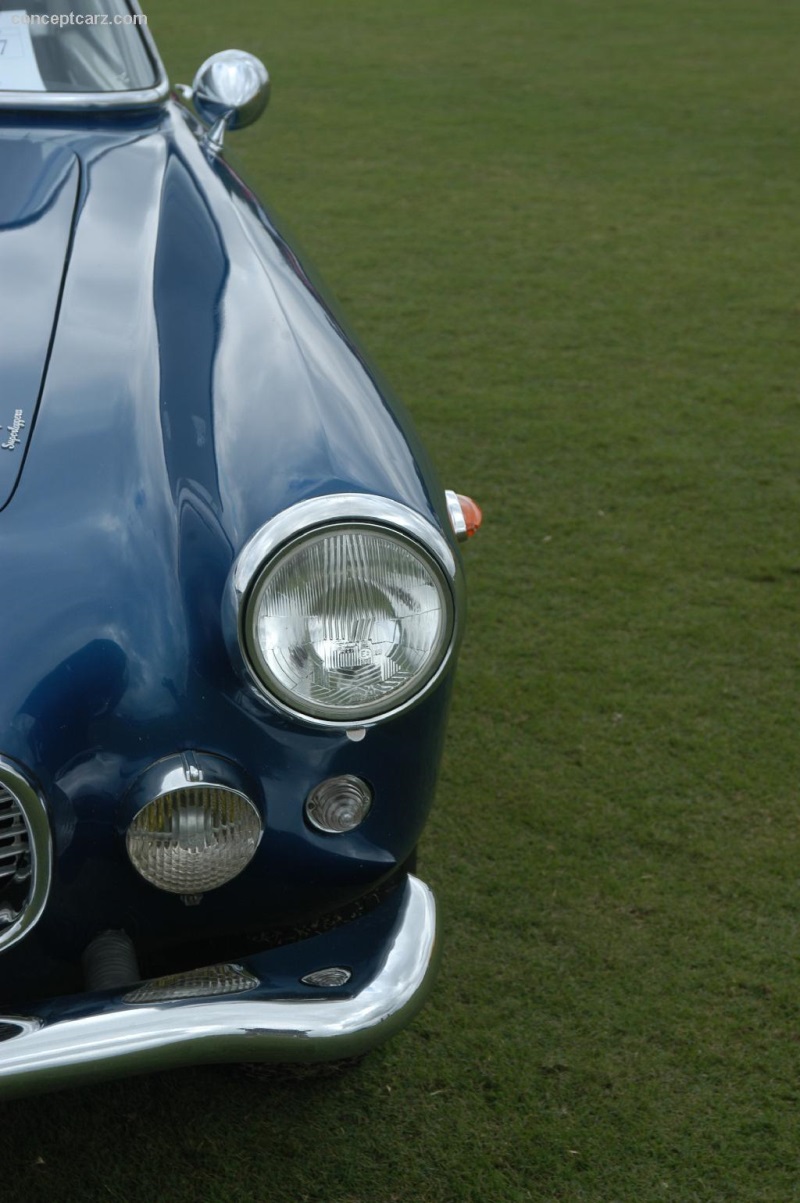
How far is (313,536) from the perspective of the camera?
56.6 inches

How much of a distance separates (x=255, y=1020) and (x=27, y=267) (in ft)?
3.85

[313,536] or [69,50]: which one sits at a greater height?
[69,50]

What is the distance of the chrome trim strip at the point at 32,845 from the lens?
1368 millimetres

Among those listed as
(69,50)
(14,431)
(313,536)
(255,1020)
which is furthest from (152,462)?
(69,50)

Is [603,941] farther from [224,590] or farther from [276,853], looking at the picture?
[224,590]

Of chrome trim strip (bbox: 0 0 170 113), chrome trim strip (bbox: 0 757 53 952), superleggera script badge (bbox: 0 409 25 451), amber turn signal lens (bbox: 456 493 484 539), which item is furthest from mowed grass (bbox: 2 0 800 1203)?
chrome trim strip (bbox: 0 0 170 113)

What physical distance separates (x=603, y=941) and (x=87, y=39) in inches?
83.2

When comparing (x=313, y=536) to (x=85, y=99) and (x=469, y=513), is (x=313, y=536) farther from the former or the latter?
(x=85, y=99)

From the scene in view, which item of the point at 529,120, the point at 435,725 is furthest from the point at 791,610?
the point at 529,120

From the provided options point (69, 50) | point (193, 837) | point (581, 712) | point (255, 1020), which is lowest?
point (581, 712)

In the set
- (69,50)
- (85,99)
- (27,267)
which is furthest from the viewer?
(69,50)

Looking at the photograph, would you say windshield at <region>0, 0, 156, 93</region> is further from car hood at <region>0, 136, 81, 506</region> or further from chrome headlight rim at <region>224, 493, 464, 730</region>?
chrome headlight rim at <region>224, 493, 464, 730</region>

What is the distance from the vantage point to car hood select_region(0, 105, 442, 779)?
4.70ft

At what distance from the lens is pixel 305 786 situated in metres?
1.51
